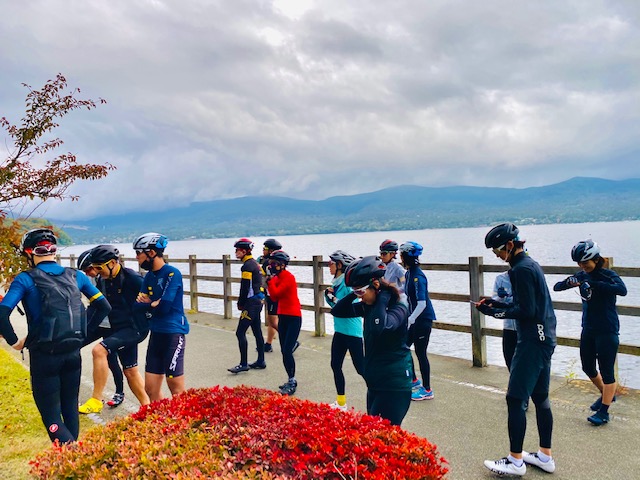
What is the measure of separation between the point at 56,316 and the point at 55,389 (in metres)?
0.62

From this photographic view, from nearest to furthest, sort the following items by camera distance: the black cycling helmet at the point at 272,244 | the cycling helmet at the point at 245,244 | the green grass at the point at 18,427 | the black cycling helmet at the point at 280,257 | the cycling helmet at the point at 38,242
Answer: the cycling helmet at the point at 38,242, the green grass at the point at 18,427, the black cycling helmet at the point at 280,257, the cycling helmet at the point at 245,244, the black cycling helmet at the point at 272,244

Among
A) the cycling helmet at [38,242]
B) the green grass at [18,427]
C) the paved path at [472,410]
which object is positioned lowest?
the paved path at [472,410]

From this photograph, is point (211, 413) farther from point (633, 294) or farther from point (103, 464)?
point (633, 294)

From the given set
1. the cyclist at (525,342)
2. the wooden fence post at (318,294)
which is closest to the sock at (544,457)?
the cyclist at (525,342)

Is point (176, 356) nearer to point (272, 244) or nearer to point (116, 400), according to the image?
point (116, 400)

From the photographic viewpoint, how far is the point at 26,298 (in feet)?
13.3

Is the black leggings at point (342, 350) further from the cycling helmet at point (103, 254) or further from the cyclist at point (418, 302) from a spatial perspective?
the cycling helmet at point (103, 254)

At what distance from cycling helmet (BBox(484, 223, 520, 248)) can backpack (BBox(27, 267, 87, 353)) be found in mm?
3541

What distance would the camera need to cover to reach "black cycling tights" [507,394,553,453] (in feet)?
13.2

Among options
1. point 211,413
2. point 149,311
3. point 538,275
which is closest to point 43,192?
point 149,311

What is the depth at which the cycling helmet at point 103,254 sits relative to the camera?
219 inches

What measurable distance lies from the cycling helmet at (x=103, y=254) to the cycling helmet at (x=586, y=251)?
494 centimetres

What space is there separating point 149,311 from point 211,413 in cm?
243

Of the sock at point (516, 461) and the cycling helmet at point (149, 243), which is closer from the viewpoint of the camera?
the sock at point (516, 461)
